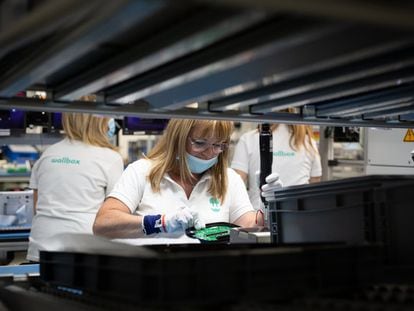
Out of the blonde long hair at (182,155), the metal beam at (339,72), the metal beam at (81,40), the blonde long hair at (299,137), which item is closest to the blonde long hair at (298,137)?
the blonde long hair at (299,137)

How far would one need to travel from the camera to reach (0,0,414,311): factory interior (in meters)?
0.80

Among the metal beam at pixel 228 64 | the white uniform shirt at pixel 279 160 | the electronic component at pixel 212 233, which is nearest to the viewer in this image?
the metal beam at pixel 228 64

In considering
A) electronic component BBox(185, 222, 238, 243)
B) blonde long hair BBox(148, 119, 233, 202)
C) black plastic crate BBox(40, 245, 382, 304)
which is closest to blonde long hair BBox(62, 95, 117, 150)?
blonde long hair BBox(148, 119, 233, 202)

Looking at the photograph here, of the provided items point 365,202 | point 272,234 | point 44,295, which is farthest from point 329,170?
point 44,295

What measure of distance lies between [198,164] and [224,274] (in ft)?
4.94

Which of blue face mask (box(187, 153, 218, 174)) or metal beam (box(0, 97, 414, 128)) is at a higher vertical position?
metal beam (box(0, 97, 414, 128))

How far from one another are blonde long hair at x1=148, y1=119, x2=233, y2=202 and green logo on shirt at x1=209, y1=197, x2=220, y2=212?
2 cm

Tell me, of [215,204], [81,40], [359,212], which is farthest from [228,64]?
[215,204]

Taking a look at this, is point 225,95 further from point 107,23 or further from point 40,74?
point 107,23

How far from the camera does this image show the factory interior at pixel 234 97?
2.63ft

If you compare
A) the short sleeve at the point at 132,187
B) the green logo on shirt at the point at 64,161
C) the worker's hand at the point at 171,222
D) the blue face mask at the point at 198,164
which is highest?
the green logo on shirt at the point at 64,161

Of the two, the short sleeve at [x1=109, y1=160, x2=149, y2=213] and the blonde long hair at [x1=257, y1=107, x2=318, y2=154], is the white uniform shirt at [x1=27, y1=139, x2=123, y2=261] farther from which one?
the blonde long hair at [x1=257, y1=107, x2=318, y2=154]

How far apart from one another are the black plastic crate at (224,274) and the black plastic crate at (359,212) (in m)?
0.12

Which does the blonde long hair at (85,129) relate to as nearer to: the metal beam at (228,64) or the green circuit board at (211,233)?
the green circuit board at (211,233)
